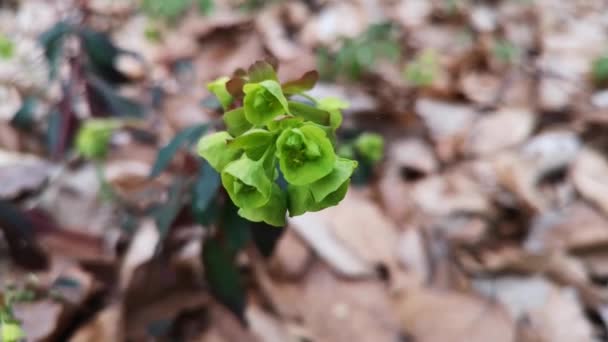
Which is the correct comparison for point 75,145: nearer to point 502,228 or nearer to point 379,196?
point 379,196

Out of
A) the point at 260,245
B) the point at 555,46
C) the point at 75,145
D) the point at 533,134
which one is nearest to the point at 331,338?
the point at 260,245

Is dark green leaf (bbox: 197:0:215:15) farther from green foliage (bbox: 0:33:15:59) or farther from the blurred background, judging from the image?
green foliage (bbox: 0:33:15:59)

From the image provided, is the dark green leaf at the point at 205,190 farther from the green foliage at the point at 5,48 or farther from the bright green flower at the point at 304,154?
the green foliage at the point at 5,48

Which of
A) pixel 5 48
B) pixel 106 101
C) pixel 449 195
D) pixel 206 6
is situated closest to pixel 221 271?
pixel 106 101

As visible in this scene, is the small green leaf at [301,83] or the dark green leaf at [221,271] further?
the dark green leaf at [221,271]

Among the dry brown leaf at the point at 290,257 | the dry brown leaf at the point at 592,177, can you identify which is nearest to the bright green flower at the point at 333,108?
the dry brown leaf at the point at 290,257

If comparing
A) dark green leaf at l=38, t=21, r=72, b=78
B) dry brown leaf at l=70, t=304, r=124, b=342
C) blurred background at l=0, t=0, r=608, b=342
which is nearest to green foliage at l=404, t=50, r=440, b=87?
blurred background at l=0, t=0, r=608, b=342

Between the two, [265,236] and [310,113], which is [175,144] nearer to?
[265,236]
